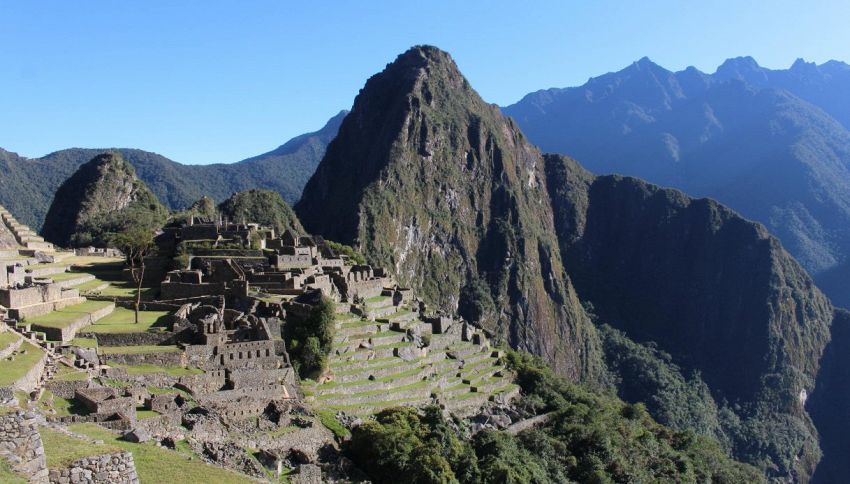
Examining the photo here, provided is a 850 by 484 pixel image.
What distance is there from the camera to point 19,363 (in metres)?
21.5

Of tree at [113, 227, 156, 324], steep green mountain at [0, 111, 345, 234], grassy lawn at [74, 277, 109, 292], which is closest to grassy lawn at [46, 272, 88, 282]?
grassy lawn at [74, 277, 109, 292]

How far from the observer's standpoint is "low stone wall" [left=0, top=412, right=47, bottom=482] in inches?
393

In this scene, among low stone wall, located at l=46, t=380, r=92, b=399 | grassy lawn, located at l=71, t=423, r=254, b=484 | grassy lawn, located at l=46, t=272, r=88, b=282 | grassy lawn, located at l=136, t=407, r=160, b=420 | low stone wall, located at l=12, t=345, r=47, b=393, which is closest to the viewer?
grassy lawn, located at l=71, t=423, r=254, b=484

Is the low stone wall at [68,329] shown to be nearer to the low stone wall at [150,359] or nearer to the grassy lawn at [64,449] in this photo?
the low stone wall at [150,359]

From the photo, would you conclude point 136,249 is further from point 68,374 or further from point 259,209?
point 259,209

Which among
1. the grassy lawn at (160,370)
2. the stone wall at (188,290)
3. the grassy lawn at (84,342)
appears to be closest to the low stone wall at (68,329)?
the grassy lawn at (84,342)

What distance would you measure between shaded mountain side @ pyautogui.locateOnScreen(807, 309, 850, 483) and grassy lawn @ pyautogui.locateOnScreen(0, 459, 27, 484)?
537 ft

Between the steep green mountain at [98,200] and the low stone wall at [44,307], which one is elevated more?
the steep green mountain at [98,200]

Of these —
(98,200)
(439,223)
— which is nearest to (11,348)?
(98,200)

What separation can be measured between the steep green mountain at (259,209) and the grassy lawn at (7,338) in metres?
73.4

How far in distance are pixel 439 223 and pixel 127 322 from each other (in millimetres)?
154122

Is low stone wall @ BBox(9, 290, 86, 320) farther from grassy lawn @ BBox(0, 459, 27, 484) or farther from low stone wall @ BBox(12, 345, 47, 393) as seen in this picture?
grassy lawn @ BBox(0, 459, 27, 484)

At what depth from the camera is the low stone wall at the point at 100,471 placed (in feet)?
35.4

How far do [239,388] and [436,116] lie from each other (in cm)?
16882
